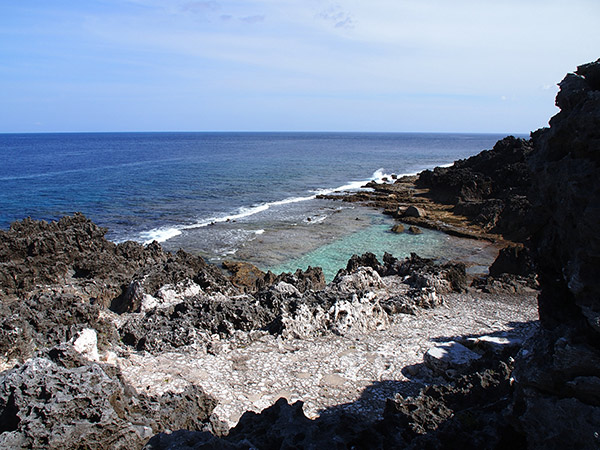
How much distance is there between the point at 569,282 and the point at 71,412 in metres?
8.39

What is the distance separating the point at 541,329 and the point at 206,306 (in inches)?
422

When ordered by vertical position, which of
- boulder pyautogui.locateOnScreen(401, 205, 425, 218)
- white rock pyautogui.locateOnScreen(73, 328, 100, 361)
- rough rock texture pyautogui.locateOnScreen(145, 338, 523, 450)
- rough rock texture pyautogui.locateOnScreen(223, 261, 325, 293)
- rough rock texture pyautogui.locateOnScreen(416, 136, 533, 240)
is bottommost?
rough rock texture pyautogui.locateOnScreen(223, 261, 325, 293)

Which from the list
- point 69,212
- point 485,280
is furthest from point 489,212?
point 69,212

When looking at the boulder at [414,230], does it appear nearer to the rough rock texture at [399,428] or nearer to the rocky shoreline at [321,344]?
the rocky shoreline at [321,344]

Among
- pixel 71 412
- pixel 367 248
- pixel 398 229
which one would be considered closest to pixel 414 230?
pixel 398 229

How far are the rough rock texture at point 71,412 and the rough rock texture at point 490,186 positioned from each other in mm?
30902

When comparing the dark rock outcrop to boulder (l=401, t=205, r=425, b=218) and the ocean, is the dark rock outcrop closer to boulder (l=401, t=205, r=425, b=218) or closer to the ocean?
the ocean

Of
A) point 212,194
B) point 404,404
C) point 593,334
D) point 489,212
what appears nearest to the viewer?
point 593,334

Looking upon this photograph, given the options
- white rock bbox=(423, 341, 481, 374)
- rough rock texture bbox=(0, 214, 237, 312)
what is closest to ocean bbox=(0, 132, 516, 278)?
rough rock texture bbox=(0, 214, 237, 312)

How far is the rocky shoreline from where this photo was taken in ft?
21.2

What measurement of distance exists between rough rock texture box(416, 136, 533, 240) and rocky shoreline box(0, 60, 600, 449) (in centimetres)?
1672

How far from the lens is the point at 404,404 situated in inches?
344

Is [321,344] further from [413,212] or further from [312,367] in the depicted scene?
[413,212]

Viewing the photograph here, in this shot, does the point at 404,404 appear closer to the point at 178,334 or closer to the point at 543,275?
the point at 543,275
